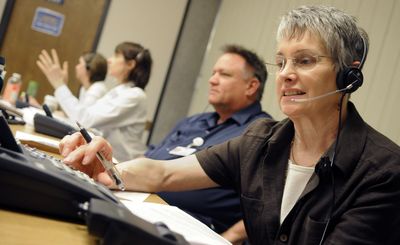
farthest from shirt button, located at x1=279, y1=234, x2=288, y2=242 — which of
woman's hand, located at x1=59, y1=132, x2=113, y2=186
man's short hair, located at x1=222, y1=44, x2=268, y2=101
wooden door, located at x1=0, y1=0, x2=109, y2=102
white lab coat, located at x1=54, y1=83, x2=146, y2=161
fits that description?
wooden door, located at x1=0, y1=0, x2=109, y2=102

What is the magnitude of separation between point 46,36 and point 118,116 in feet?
6.66

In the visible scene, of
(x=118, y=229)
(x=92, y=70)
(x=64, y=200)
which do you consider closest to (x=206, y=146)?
(x=64, y=200)

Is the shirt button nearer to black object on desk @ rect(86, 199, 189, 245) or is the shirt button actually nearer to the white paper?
the white paper

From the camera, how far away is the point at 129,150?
10.5 feet

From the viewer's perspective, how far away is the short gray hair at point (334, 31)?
128cm

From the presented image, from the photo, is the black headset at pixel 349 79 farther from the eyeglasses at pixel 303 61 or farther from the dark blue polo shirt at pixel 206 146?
the dark blue polo shirt at pixel 206 146

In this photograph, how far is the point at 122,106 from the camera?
3.19m

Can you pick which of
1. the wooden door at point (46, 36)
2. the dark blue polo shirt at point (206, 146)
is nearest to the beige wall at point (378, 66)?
the dark blue polo shirt at point (206, 146)

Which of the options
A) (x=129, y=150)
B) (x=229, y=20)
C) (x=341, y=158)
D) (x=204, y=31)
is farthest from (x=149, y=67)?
(x=341, y=158)

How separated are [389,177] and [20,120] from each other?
164cm

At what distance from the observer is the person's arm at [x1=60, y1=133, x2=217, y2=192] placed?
1138 millimetres

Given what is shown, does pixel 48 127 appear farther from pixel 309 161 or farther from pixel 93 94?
pixel 93 94

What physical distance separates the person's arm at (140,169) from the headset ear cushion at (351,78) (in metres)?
0.48

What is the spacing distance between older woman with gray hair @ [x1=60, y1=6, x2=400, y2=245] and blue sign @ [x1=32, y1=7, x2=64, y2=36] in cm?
374
